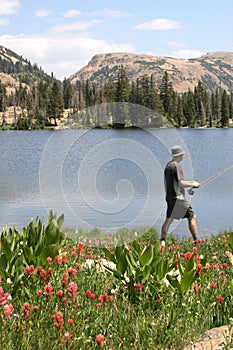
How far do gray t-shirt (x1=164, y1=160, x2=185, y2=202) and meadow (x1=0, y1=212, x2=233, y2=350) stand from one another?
4344mm

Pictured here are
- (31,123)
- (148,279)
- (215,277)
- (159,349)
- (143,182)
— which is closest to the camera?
(159,349)

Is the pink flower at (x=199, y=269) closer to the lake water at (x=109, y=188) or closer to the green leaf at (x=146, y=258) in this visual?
the green leaf at (x=146, y=258)

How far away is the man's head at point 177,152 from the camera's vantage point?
1099 cm

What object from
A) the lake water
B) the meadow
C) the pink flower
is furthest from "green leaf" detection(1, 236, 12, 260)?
the lake water

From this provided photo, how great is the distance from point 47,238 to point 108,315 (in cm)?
211

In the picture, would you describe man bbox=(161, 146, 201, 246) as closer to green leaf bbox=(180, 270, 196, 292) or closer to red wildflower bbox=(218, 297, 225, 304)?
green leaf bbox=(180, 270, 196, 292)

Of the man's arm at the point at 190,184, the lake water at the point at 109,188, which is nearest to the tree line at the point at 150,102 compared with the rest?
the lake water at the point at 109,188

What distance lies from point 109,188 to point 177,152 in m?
14.2

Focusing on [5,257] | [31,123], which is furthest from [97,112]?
[31,123]

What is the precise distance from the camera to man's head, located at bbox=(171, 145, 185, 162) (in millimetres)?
10992

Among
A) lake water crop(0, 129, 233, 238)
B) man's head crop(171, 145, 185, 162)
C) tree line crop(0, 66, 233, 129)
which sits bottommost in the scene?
lake water crop(0, 129, 233, 238)

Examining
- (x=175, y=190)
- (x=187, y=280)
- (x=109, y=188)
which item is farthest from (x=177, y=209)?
(x=109, y=188)

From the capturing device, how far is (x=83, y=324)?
14.5 ft

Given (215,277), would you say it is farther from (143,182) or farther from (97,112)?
(143,182)
